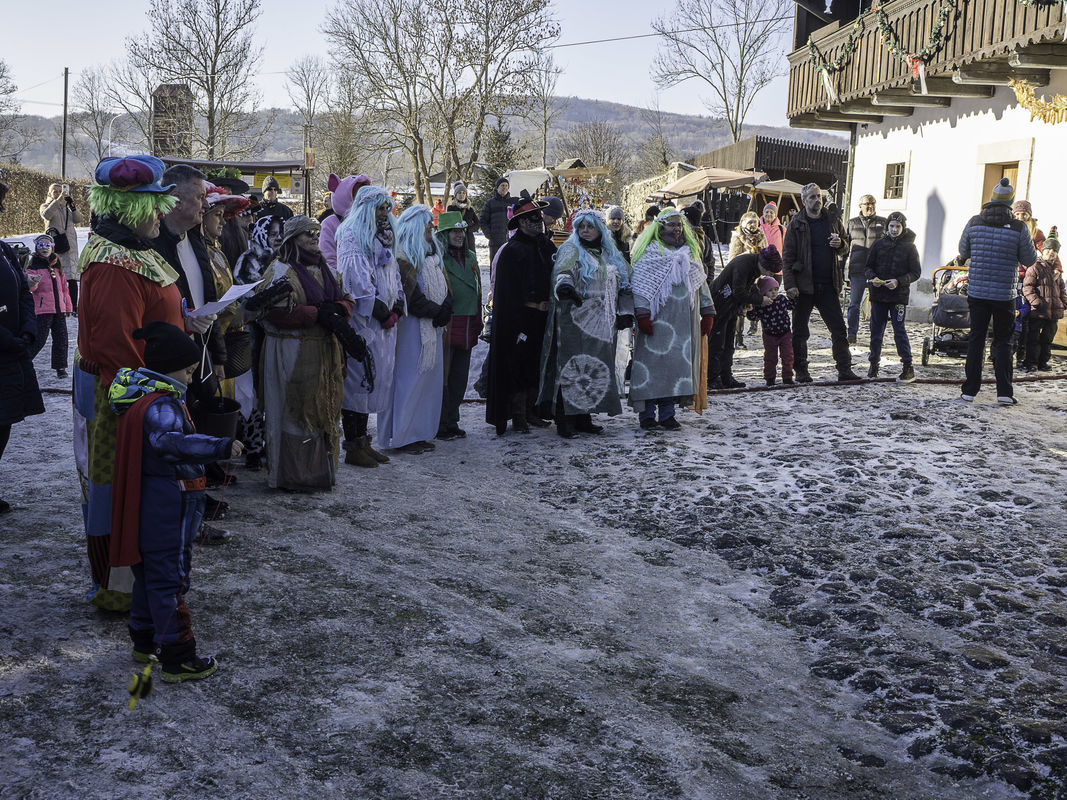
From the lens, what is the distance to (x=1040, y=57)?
39.8ft

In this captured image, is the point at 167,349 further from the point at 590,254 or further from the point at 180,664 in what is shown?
the point at 590,254

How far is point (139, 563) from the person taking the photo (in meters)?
3.48

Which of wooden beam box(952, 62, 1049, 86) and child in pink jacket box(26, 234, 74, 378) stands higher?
wooden beam box(952, 62, 1049, 86)

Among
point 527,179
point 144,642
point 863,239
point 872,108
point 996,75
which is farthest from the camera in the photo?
point 527,179

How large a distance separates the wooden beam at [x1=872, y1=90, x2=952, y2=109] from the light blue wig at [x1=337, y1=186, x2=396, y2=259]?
12188mm

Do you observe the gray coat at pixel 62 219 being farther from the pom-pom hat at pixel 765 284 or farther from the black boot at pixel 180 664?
the black boot at pixel 180 664

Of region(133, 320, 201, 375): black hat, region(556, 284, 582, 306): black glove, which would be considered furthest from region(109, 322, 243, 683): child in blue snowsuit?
region(556, 284, 582, 306): black glove

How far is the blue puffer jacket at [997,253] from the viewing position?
8.73 m

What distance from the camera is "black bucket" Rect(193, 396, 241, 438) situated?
3984 mm

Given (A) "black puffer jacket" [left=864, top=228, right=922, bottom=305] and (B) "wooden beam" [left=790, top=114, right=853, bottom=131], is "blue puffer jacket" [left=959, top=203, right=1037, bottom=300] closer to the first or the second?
(A) "black puffer jacket" [left=864, top=228, right=922, bottom=305]

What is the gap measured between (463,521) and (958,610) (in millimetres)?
2694

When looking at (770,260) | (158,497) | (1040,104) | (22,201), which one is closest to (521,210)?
(770,260)

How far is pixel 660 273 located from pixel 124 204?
5.06 metres

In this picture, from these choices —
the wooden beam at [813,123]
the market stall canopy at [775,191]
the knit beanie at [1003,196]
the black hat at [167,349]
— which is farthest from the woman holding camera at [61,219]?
the market stall canopy at [775,191]
